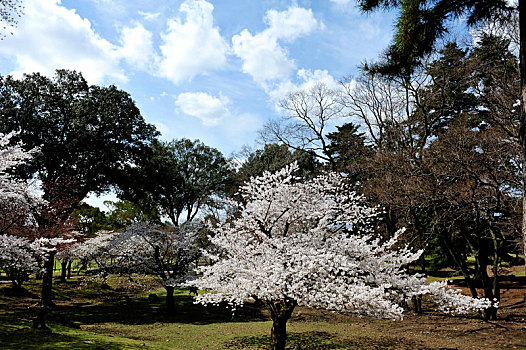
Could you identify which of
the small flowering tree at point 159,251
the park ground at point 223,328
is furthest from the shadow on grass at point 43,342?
the small flowering tree at point 159,251

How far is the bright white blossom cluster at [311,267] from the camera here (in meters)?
6.77

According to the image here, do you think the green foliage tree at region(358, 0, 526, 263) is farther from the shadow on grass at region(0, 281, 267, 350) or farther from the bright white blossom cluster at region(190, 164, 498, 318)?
the shadow on grass at region(0, 281, 267, 350)

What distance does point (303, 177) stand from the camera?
17453 millimetres

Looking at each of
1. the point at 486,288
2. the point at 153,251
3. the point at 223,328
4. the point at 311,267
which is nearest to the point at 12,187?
the point at 311,267

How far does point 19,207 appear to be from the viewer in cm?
1002

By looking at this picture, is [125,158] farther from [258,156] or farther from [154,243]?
[258,156]

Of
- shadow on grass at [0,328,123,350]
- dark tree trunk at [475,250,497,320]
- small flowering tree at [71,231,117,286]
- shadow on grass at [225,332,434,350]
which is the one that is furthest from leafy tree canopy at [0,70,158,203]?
dark tree trunk at [475,250,497,320]

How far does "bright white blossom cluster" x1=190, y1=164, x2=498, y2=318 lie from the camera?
6.77 metres

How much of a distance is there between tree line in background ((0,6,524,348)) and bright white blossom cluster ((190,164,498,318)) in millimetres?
94

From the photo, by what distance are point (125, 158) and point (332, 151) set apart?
1537 centimetres

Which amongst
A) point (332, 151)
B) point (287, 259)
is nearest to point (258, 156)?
point (332, 151)

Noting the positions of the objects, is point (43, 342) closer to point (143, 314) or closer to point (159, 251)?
point (143, 314)

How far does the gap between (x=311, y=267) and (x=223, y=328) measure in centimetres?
832

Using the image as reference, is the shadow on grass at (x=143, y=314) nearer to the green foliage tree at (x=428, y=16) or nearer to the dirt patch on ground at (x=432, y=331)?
the dirt patch on ground at (x=432, y=331)
